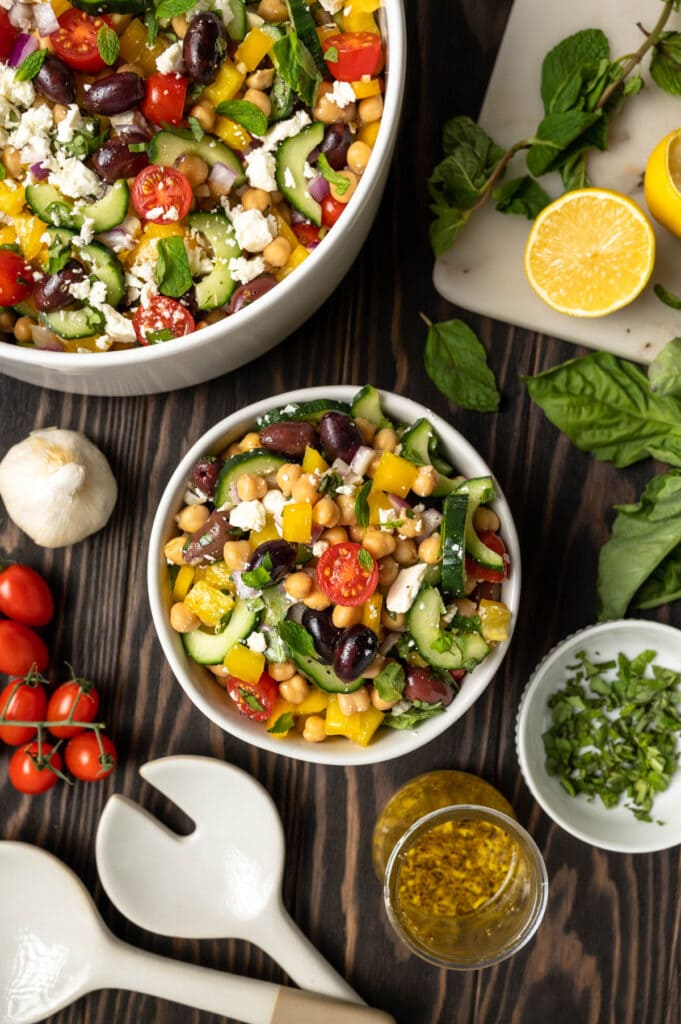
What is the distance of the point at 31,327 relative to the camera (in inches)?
83.7

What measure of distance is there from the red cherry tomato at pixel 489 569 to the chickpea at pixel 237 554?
0.46 metres

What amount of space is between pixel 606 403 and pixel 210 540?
0.99 meters

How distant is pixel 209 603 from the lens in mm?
2145

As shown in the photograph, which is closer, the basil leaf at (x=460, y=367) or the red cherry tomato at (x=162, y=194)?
the red cherry tomato at (x=162, y=194)

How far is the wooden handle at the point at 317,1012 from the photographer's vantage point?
2.37m

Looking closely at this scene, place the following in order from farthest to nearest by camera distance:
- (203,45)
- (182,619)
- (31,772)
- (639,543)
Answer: (31,772) → (639,543) → (182,619) → (203,45)

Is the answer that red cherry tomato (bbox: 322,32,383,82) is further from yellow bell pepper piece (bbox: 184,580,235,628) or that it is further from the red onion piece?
yellow bell pepper piece (bbox: 184,580,235,628)

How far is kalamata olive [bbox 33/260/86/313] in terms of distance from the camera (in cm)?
201

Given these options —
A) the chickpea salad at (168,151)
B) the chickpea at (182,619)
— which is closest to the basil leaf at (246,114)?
the chickpea salad at (168,151)

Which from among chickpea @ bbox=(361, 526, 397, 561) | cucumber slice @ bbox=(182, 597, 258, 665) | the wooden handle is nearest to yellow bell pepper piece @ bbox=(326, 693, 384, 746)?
cucumber slice @ bbox=(182, 597, 258, 665)

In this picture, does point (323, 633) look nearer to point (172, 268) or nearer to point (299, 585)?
point (299, 585)

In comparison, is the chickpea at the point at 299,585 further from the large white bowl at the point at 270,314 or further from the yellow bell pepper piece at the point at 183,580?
the large white bowl at the point at 270,314

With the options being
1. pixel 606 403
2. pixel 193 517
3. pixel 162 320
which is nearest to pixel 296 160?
pixel 162 320

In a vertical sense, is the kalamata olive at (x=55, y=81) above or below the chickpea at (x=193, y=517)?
above
